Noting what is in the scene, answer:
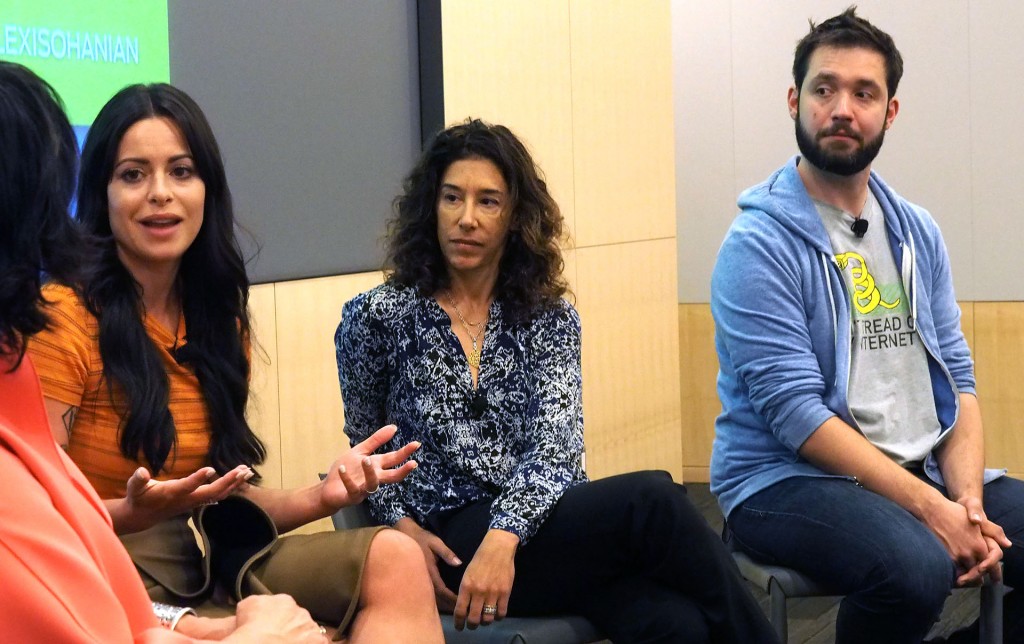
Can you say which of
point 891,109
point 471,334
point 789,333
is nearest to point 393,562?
point 471,334

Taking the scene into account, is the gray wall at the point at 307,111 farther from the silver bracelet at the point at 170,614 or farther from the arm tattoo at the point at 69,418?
the silver bracelet at the point at 170,614

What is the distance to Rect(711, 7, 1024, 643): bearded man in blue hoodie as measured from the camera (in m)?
2.28

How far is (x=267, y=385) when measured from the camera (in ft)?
10.7

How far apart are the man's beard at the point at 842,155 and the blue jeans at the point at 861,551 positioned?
0.70 m

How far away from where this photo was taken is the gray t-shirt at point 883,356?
2.52 m

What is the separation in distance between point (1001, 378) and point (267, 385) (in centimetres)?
351

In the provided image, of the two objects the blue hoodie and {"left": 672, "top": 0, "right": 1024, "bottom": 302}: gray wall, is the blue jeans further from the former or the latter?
{"left": 672, "top": 0, "right": 1024, "bottom": 302}: gray wall

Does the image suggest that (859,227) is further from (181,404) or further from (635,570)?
(181,404)

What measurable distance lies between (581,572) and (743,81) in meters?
3.96

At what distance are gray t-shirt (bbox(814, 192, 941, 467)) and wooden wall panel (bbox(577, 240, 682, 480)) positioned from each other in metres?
1.98

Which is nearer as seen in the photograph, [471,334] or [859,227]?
[471,334]

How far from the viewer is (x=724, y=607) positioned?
2043 millimetres

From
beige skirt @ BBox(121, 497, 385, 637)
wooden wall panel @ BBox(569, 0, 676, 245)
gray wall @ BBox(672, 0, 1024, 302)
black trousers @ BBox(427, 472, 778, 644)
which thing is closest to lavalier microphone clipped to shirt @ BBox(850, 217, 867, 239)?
black trousers @ BBox(427, 472, 778, 644)

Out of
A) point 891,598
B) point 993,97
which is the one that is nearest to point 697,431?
point 993,97
